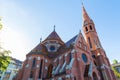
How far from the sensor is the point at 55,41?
3097 cm

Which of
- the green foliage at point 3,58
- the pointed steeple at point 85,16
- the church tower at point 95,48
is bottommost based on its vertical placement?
the green foliage at point 3,58

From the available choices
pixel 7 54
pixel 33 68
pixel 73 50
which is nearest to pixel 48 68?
pixel 33 68

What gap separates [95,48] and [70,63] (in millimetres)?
11562

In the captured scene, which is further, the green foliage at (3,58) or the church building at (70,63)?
the church building at (70,63)

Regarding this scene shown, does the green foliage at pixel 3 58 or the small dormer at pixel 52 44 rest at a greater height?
the small dormer at pixel 52 44

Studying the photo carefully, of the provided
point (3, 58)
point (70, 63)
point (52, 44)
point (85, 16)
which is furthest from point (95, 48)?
Answer: point (3, 58)

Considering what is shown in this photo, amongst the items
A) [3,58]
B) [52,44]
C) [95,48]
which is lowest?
[3,58]

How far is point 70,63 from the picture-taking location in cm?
1817

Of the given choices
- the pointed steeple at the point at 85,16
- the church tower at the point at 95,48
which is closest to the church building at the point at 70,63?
the church tower at the point at 95,48

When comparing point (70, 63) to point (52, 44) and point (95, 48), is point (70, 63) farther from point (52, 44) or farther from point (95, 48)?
point (52, 44)

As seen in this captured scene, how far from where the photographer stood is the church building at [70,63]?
1831 cm

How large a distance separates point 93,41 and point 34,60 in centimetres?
1609

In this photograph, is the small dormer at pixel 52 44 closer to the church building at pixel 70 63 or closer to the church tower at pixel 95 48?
the church building at pixel 70 63

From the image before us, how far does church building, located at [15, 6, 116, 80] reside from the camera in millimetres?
18312
